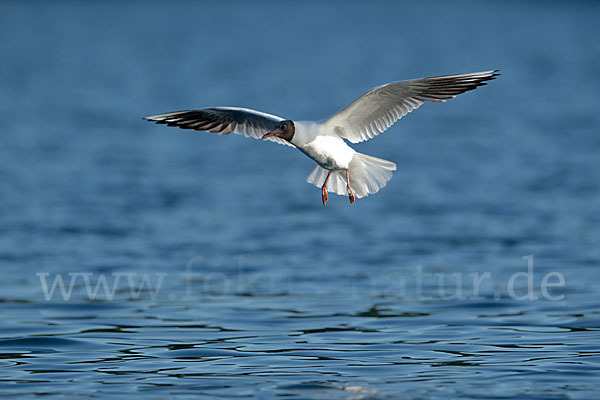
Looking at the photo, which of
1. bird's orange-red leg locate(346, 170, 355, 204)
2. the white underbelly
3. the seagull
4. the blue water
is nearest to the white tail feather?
the seagull

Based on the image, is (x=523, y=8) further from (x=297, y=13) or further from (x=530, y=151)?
(x=530, y=151)

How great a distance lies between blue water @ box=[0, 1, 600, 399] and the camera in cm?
939

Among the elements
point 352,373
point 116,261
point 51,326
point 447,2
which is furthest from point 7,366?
point 447,2

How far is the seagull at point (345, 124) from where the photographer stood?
10180 millimetres

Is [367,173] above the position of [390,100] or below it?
below

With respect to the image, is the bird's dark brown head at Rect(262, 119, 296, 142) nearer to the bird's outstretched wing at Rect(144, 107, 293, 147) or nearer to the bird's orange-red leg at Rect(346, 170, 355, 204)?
the bird's outstretched wing at Rect(144, 107, 293, 147)

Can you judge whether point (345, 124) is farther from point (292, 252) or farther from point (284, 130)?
point (292, 252)

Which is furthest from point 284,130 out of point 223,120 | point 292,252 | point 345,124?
point 292,252

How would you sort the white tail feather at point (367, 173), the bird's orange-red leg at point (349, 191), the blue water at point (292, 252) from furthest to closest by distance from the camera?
the white tail feather at point (367, 173) < the bird's orange-red leg at point (349, 191) < the blue water at point (292, 252)

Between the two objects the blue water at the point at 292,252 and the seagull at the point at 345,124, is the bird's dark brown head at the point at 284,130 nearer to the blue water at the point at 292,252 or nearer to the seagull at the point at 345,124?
the seagull at the point at 345,124

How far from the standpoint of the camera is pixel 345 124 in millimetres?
10719

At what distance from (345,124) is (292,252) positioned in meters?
5.06

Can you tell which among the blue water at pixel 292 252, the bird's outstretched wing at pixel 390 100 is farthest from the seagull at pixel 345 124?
the blue water at pixel 292 252

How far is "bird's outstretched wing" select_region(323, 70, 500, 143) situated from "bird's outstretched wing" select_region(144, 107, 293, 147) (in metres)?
0.65
